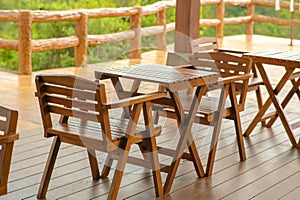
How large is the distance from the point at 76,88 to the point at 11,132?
28.1 inches

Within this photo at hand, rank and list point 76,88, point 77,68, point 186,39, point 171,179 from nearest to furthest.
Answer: point 76,88, point 171,179, point 186,39, point 77,68

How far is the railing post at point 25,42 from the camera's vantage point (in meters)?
7.93

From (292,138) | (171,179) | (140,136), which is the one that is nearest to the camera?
(140,136)

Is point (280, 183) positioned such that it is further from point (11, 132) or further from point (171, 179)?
point (11, 132)

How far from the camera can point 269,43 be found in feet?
40.2

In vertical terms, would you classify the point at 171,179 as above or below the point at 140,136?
below

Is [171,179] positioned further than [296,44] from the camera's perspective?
No

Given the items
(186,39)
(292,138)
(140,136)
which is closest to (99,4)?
(186,39)

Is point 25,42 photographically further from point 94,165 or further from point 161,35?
point 94,165

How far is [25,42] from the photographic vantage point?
800 centimetres

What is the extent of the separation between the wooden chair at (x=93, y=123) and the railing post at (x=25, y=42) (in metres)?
4.22

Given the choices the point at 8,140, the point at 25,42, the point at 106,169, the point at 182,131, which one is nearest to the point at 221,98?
the point at 182,131

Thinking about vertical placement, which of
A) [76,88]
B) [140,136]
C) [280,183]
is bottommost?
[280,183]

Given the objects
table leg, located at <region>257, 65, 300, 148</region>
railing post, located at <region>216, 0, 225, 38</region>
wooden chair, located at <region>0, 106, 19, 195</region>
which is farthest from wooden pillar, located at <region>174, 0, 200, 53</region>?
railing post, located at <region>216, 0, 225, 38</region>
